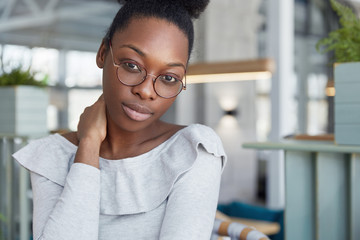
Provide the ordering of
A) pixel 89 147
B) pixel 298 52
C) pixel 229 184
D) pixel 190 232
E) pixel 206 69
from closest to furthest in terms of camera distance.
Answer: pixel 190 232 → pixel 89 147 → pixel 206 69 → pixel 298 52 → pixel 229 184

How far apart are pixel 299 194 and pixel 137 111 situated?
0.72m

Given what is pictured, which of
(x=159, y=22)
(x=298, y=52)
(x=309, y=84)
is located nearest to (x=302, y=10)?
(x=298, y=52)

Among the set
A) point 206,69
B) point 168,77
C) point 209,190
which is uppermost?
point 206,69

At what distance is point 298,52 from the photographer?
17.3ft

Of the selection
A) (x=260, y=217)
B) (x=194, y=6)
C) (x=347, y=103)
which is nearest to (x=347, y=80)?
(x=347, y=103)

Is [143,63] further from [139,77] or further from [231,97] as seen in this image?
[231,97]

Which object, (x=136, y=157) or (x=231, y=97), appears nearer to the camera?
(x=136, y=157)

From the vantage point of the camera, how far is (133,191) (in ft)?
3.56

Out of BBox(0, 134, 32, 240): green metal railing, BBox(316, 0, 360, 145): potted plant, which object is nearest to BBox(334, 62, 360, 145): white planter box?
BBox(316, 0, 360, 145): potted plant

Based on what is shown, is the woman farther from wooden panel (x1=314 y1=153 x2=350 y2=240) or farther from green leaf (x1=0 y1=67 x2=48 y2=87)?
green leaf (x1=0 y1=67 x2=48 y2=87)

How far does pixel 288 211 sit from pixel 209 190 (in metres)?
0.53

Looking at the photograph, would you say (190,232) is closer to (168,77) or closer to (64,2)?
(168,77)

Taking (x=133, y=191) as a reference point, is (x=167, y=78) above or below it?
above

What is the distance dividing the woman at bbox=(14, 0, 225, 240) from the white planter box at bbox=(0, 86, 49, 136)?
1457mm
